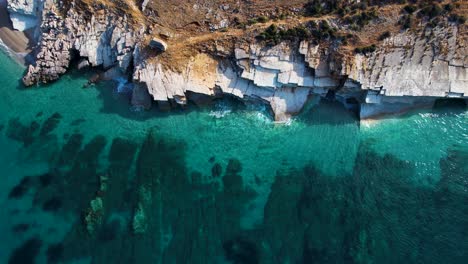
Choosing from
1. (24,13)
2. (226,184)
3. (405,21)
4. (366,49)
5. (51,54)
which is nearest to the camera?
(226,184)

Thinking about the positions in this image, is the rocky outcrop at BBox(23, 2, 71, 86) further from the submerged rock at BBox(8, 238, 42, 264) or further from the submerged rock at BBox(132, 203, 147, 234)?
the submerged rock at BBox(132, 203, 147, 234)

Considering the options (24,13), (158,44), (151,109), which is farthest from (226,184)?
(24,13)

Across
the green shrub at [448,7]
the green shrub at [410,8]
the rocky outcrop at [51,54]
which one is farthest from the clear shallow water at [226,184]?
the green shrub at [410,8]

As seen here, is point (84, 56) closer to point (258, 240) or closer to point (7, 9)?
point (7, 9)

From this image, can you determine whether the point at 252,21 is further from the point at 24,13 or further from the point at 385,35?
the point at 24,13

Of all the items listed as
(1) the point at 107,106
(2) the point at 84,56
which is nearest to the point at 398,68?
(1) the point at 107,106

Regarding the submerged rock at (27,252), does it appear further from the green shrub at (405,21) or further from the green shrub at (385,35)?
the green shrub at (405,21)
